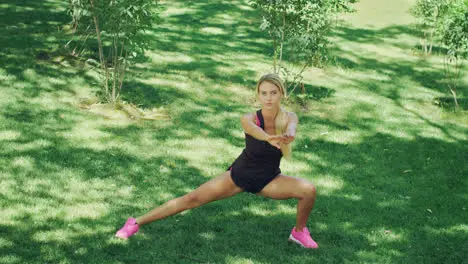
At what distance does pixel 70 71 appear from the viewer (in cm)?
1059

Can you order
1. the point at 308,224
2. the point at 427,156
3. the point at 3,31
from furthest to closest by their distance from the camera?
the point at 3,31 → the point at 427,156 → the point at 308,224

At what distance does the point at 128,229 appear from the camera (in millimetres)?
5281

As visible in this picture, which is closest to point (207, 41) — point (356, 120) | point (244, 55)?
point (244, 55)

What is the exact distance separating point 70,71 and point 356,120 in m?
5.46

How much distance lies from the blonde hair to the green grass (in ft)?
3.53

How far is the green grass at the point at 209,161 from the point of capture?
5.32 m

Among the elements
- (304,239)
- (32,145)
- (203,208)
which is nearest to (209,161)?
(203,208)

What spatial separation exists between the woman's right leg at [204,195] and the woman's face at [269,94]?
2.46ft

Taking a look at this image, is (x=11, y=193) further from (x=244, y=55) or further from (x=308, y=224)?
(x=244, y=55)

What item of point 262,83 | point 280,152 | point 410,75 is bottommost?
point 410,75

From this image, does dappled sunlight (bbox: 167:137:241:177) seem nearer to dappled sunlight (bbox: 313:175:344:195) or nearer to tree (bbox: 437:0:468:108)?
dappled sunlight (bbox: 313:175:344:195)

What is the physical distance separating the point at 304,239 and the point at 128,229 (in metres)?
1.69

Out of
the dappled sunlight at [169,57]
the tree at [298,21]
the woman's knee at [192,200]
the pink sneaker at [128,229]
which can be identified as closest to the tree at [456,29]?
the tree at [298,21]

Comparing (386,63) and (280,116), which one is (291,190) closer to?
(280,116)
